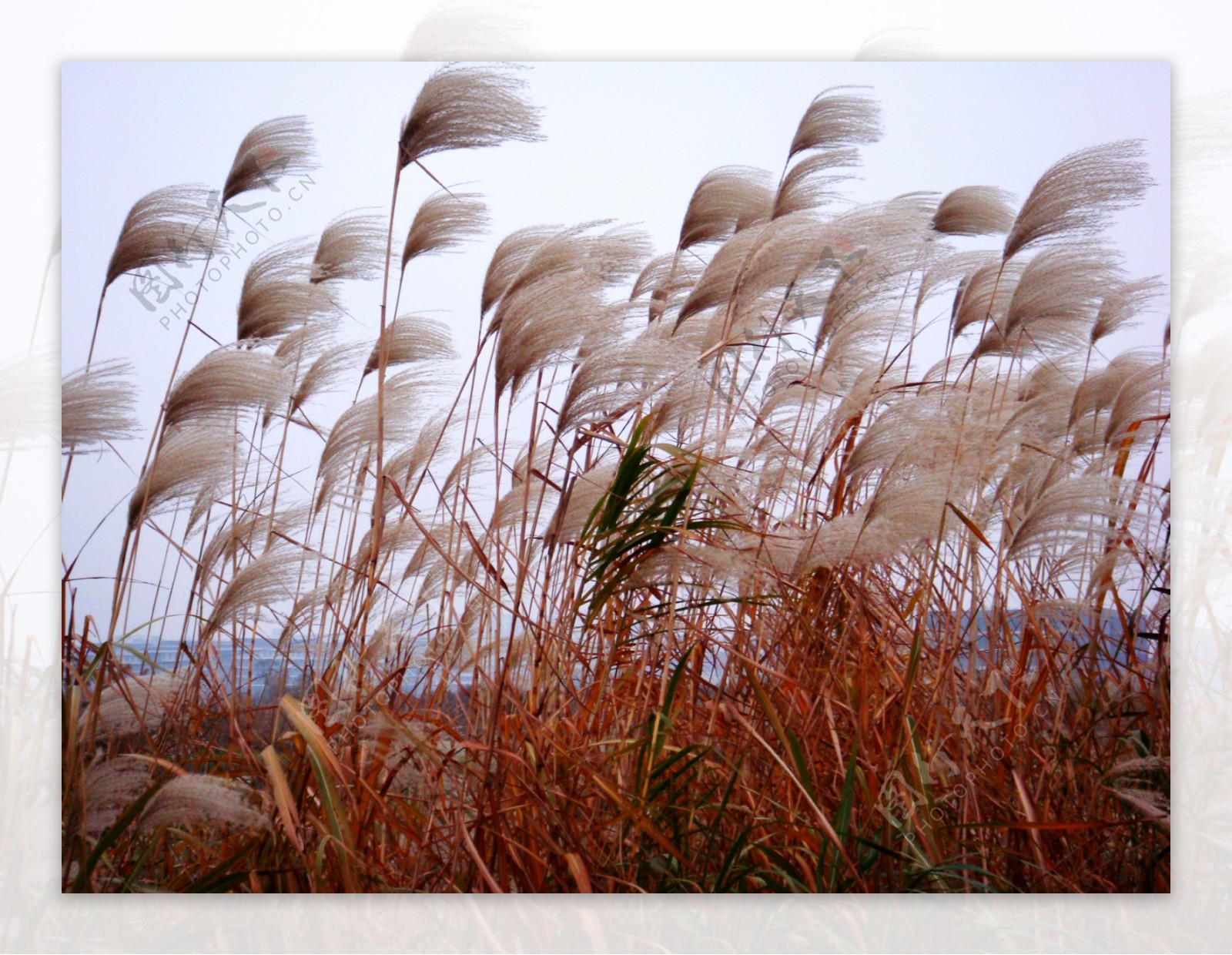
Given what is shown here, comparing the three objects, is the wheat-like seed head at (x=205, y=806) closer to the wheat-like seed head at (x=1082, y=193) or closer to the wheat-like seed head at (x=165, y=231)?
the wheat-like seed head at (x=165, y=231)

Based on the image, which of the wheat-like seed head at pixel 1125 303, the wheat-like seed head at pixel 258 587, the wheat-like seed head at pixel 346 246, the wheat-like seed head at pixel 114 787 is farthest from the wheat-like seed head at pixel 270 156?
the wheat-like seed head at pixel 1125 303

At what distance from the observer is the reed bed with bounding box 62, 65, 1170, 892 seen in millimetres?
1949

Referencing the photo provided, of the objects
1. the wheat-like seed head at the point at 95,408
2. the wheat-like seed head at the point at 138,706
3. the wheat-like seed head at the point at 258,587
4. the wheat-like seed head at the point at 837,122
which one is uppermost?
the wheat-like seed head at the point at 837,122

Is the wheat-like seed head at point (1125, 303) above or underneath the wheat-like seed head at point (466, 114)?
underneath

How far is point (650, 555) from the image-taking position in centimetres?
196

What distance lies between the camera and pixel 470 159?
2084mm

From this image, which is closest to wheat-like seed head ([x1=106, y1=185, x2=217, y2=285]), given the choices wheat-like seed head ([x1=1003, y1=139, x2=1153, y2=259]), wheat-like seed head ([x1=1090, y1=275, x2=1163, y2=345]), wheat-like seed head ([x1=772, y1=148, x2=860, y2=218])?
wheat-like seed head ([x1=772, y1=148, x2=860, y2=218])

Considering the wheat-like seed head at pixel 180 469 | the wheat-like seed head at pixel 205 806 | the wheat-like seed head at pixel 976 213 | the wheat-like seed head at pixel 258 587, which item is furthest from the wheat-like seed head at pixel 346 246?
the wheat-like seed head at pixel 976 213

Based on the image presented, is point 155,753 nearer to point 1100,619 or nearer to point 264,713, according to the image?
point 264,713

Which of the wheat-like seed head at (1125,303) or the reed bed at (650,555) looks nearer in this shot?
the reed bed at (650,555)

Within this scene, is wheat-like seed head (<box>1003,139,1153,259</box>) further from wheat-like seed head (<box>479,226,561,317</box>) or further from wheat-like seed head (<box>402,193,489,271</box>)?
wheat-like seed head (<box>402,193,489,271</box>)

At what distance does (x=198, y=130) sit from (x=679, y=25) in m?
0.94

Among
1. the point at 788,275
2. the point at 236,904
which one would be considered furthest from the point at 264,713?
the point at 788,275

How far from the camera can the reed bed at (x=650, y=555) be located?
76.7 inches
